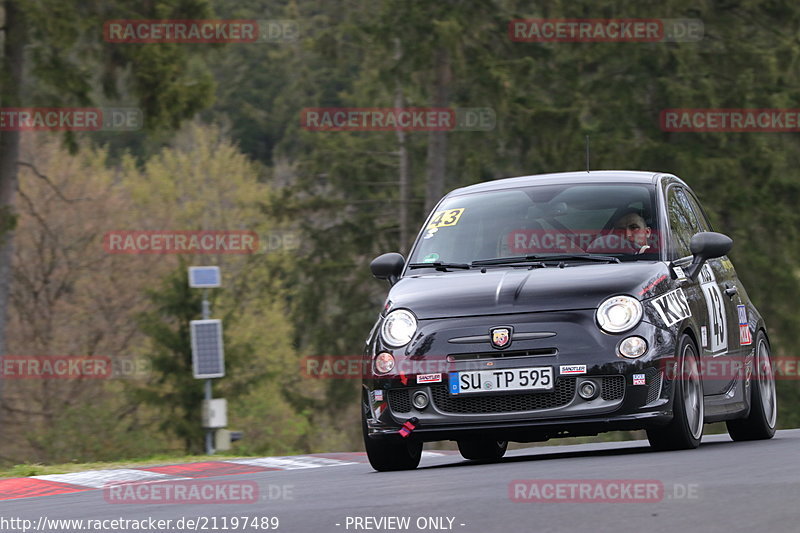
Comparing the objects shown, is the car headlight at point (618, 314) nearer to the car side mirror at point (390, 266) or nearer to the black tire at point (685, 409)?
the black tire at point (685, 409)

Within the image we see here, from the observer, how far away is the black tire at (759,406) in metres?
11.7

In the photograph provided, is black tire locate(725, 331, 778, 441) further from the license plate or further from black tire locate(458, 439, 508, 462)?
the license plate

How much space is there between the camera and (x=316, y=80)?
5647cm

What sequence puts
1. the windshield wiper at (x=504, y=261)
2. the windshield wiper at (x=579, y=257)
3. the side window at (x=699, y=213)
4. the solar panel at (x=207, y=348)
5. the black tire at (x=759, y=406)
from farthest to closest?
the solar panel at (x=207, y=348)
the side window at (x=699, y=213)
the black tire at (x=759, y=406)
the windshield wiper at (x=504, y=261)
the windshield wiper at (x=579, y=257)

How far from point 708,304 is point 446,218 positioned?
1.91 meters

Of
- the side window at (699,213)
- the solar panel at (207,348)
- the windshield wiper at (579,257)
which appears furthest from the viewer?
the solar panel at (207,348)

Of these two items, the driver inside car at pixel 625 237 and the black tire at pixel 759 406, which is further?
the black tire at pixel 759 406

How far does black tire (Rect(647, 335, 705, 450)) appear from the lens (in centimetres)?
960

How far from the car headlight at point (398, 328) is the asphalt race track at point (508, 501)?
826 mm

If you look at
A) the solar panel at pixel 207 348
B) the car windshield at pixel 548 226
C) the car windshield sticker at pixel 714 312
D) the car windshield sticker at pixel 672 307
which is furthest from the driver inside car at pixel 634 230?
the solar panel at pixel 207 348

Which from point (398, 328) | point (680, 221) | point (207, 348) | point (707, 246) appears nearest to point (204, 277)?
point (207, 348)

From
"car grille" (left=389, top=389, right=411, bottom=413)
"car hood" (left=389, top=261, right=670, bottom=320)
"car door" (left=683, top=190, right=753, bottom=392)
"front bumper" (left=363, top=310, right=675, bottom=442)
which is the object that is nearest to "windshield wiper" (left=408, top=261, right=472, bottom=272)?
"car hood" (left=389, top=261, right=670, bottom=320)

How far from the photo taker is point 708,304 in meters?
10.8

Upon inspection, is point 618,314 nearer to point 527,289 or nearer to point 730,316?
point 527,289
